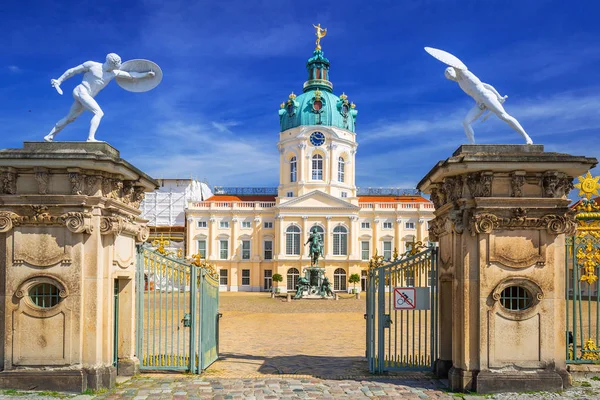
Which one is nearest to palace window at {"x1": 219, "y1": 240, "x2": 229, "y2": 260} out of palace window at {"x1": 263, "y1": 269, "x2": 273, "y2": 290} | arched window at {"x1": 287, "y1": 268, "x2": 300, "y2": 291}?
palace window at {"x1": 263, "y1": 269, "x2": 273, "y2": 290}

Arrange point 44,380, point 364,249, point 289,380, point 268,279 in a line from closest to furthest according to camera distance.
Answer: point 44,380
point 289,380
point 364,249
point 268,279

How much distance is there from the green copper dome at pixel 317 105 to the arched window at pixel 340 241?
33.4 ft

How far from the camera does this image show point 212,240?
5531 cm

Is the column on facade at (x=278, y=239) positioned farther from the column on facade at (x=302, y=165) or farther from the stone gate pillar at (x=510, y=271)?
the stone gate pillar at (x=510, y=271)

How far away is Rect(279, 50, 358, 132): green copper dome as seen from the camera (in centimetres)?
5544

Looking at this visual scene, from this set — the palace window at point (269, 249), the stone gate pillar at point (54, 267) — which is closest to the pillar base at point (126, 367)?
the stone gate pillar at point (54, 267)

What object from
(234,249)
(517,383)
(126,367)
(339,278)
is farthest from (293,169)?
(517,383)

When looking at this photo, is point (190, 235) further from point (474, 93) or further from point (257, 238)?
point (474, 93)

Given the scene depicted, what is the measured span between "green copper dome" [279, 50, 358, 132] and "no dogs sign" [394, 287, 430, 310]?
46.5 metres

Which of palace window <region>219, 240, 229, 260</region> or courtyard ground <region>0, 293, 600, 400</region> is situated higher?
palace window <region>219, 240, 229, 260</region>

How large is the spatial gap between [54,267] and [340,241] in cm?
4571

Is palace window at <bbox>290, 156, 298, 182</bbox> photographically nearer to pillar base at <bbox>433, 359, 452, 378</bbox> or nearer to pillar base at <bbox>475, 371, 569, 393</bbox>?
pillar base at <bbox>433, 359, 452, 378</bbox>

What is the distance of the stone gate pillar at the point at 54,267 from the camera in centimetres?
823

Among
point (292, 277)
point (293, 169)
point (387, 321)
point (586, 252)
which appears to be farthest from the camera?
point (293, 169)
